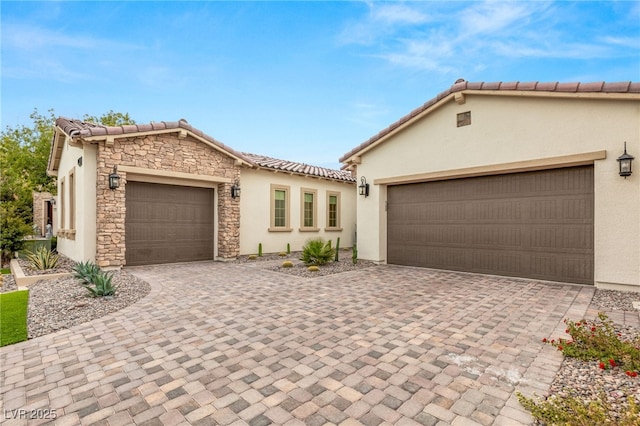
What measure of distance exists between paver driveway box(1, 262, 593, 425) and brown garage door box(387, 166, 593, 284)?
1381 mm

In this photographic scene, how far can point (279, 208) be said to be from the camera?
535 inches

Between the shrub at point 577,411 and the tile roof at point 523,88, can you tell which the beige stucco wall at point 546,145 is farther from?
the shrub at point 577,411

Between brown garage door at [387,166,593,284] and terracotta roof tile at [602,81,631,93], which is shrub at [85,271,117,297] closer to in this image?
brown garage door at [387,166,593,284]

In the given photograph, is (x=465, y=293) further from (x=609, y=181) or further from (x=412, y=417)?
(x=412, y=417)

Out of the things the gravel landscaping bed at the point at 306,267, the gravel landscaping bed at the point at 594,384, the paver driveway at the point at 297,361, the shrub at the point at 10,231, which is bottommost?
the gravel landscaping bed at the point at 306,267

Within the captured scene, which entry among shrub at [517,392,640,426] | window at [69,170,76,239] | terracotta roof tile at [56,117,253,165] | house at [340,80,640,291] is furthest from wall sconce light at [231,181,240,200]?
shrub at [517,392,640,426]

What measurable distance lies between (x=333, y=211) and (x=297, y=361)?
12.7 metres

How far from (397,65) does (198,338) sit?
1320 centimetres

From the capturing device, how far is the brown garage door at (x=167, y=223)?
9.62 m

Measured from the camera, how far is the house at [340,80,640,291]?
20.9ft

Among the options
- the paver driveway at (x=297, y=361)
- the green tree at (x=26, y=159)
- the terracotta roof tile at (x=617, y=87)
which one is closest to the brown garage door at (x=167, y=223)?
the paver driveway at (x=297, y=361)

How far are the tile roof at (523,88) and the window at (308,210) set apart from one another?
16.6ft

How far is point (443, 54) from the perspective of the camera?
11.5 metres

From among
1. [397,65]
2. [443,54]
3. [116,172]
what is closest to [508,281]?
[443,54]
